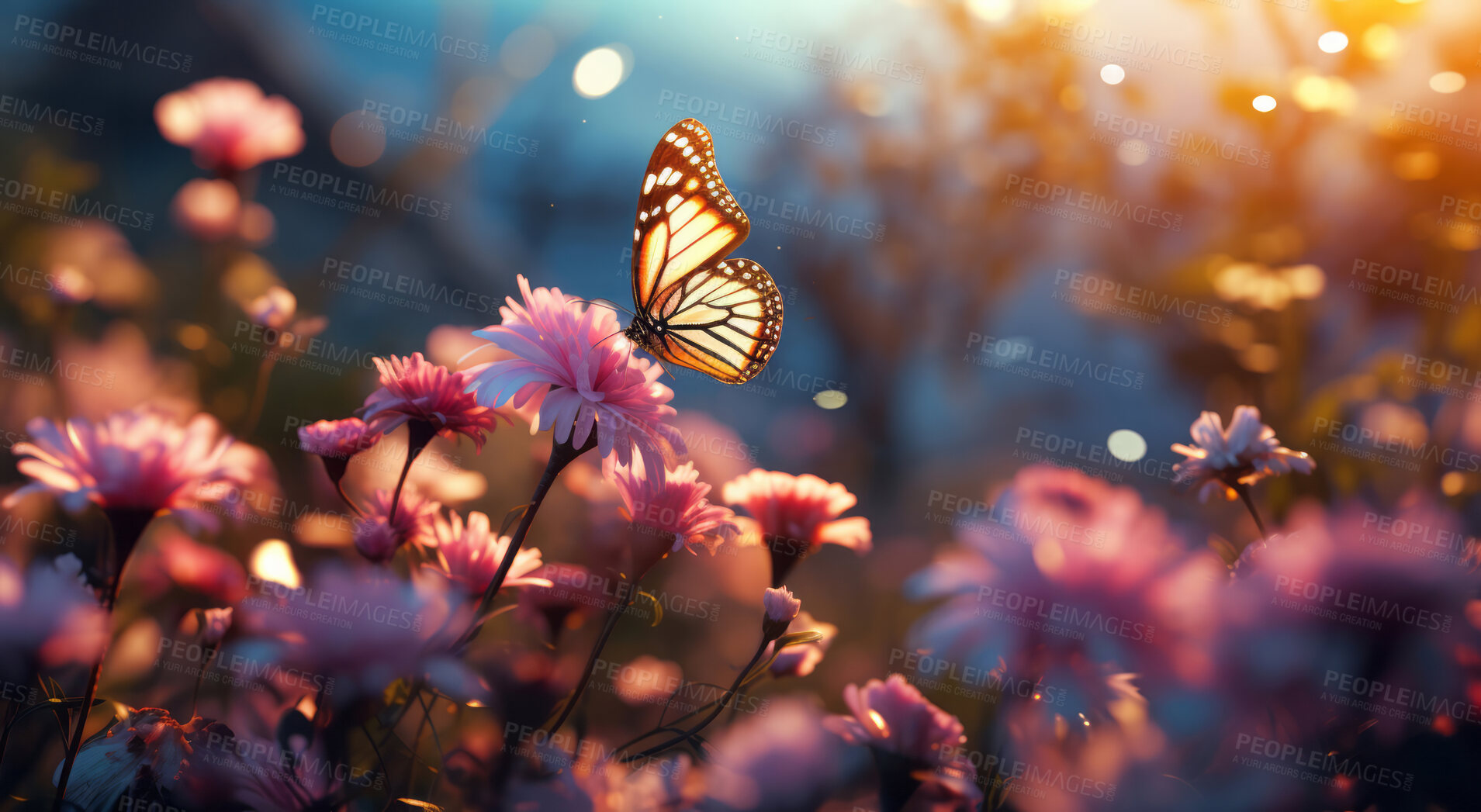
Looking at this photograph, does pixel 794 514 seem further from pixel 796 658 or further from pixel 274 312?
pixel 274 312

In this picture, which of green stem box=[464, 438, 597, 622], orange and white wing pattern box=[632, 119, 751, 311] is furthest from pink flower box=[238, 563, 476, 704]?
orange and white wing pattern box=[632, 119, 751, 311]

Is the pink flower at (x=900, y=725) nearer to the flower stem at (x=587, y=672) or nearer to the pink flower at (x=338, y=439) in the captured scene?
the flower stem at (x=587, y=672)

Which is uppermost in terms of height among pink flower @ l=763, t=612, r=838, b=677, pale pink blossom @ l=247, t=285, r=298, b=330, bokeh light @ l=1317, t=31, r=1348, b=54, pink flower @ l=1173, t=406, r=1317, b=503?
bokeh light @ l=1317, t=31, r=1348, b=54

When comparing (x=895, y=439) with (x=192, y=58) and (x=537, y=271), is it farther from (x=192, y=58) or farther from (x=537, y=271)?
(x=192, y=58)

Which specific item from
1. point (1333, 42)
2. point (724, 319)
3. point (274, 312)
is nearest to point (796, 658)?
point (724, 319)

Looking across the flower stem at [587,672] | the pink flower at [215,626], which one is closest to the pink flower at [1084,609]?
the flower stem at [587,672]

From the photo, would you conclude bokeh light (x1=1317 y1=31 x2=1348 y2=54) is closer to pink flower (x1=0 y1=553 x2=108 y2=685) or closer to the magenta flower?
the magenta flower
